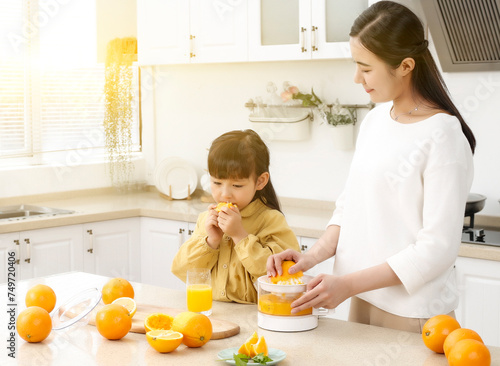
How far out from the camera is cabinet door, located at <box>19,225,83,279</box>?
3486 mm

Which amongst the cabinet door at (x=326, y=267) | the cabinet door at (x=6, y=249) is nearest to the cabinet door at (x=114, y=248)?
the cabinet door at (x=6, y=249)

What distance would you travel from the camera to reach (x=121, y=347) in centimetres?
154

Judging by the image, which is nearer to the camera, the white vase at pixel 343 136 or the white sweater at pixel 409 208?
the white sweater at pixel 409 208

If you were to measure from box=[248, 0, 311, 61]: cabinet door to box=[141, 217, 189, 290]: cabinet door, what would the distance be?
969 mm

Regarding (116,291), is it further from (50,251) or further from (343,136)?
(343,136)

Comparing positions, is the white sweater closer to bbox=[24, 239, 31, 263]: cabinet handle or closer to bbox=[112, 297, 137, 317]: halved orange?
bbox=[112, 297, 137, 317]: halved orange

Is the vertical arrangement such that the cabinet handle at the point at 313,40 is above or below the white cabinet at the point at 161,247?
above

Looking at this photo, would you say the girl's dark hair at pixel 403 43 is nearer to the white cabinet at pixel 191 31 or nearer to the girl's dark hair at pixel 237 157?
the girl's dark hair at pixel 237 157

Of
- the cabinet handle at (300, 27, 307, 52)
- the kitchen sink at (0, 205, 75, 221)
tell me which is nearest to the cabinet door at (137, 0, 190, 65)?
the cabinet handle at (300, 27, 307, 52)

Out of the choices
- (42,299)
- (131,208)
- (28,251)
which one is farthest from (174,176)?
(42,299)

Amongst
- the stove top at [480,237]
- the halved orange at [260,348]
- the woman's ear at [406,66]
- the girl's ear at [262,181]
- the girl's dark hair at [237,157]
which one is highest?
the woman's ear at [406,66]

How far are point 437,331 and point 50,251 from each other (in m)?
2.50

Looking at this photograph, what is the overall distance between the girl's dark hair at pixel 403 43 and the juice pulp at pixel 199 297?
2.24 ft

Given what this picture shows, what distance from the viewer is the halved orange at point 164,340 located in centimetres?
149
